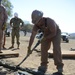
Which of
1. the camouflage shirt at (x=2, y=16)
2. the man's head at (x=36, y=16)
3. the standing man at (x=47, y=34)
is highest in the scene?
the camouflage shirt at (x=2, y=16)

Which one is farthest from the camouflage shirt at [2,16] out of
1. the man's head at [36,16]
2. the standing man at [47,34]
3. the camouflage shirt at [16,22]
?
the camouflage shirt at [16,22]

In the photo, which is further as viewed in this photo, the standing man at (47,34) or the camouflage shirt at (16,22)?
the camouflage shirt at (16,22)

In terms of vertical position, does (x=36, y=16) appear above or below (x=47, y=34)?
above

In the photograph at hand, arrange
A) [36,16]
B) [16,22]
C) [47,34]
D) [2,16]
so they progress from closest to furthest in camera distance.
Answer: [36,16], [47,34], [2,16], [16,22]

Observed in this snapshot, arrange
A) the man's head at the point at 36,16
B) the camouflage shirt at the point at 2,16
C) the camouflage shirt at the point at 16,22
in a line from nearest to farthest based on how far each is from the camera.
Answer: the man's head at the point at 36,16 → the camouflage shirt at the point at 2,16 → the camouflage shirt at the point at 16,22

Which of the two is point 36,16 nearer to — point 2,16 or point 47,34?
point 47,34

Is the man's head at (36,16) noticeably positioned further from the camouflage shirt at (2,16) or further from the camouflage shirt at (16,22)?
the camouflage shirt at (16,22)

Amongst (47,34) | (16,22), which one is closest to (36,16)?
(47,34)

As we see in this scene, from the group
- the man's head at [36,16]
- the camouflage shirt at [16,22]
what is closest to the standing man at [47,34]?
the man's head at [36,16]

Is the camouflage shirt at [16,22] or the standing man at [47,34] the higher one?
the camouflage shirt at [16,22]

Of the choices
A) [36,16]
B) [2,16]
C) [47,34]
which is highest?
[2,16]

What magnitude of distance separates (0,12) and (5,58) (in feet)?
5.31

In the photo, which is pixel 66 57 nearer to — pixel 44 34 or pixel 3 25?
pixel 3 25

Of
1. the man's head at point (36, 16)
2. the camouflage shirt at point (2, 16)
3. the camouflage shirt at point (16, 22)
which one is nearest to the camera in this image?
the man's head at point (36, 16)
